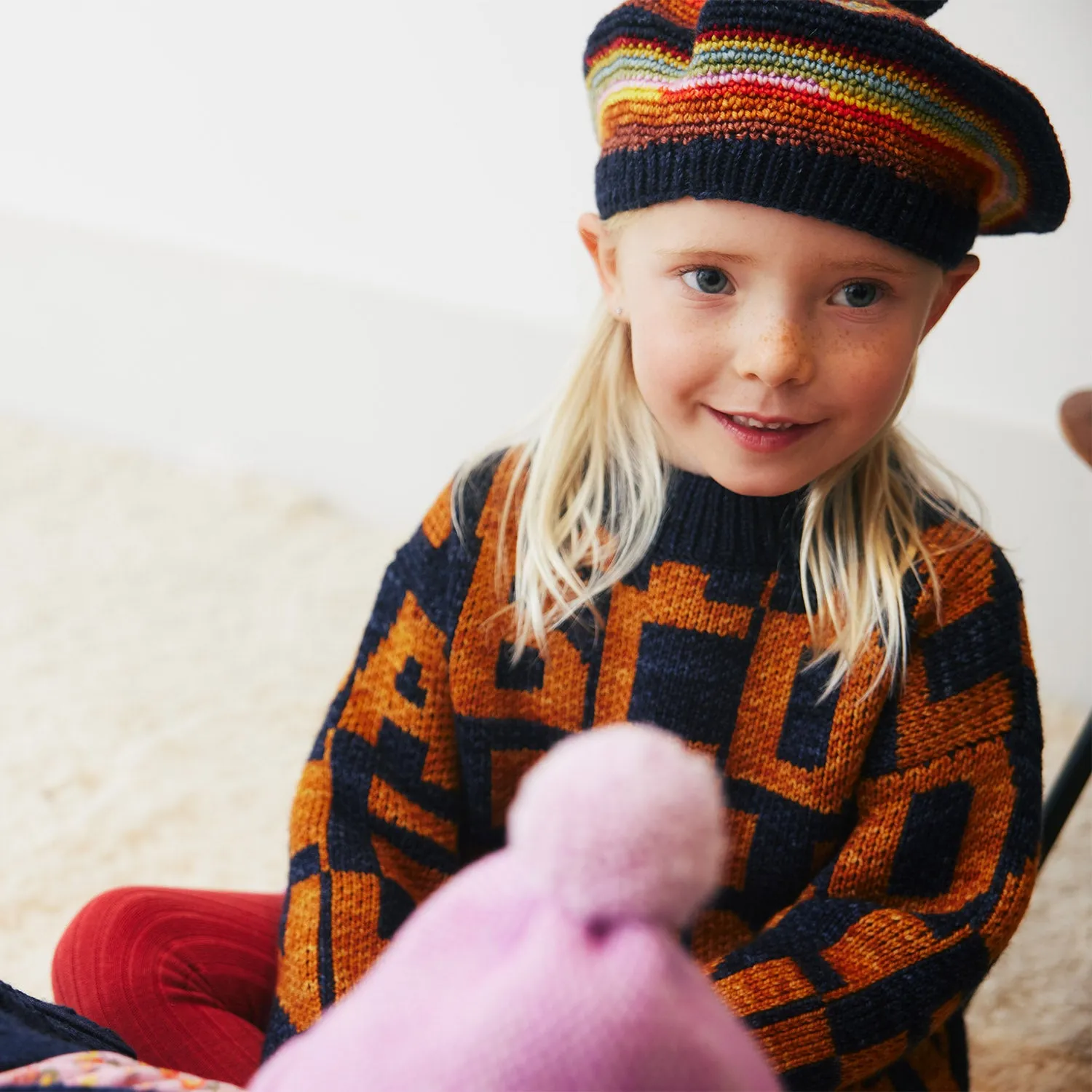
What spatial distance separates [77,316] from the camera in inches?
81.0

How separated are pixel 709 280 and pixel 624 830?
0.43m

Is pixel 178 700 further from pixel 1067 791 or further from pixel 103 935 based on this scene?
pixel 1067 791

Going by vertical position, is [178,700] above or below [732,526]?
below

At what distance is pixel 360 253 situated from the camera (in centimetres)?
183

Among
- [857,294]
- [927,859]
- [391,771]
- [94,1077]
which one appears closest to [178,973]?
[391,771]

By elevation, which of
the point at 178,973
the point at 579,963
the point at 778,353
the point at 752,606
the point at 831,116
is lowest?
the point at 178,973

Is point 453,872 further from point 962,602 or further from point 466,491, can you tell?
point 962,602

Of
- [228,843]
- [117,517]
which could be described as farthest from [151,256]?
[228,843]

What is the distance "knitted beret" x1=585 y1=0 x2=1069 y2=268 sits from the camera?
0.63m

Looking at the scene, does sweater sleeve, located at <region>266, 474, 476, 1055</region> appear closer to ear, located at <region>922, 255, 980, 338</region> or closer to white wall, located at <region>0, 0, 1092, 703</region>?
ear, located at <region>922, 255, 980, 338</region>

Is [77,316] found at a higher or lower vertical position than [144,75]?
lower

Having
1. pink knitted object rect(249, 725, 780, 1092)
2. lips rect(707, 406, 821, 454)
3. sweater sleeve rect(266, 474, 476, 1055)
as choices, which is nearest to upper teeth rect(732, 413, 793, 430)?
lips rect(707, 406, 821, 454)

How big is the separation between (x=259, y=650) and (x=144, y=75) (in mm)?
851

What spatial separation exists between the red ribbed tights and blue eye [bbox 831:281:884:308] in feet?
1.85
